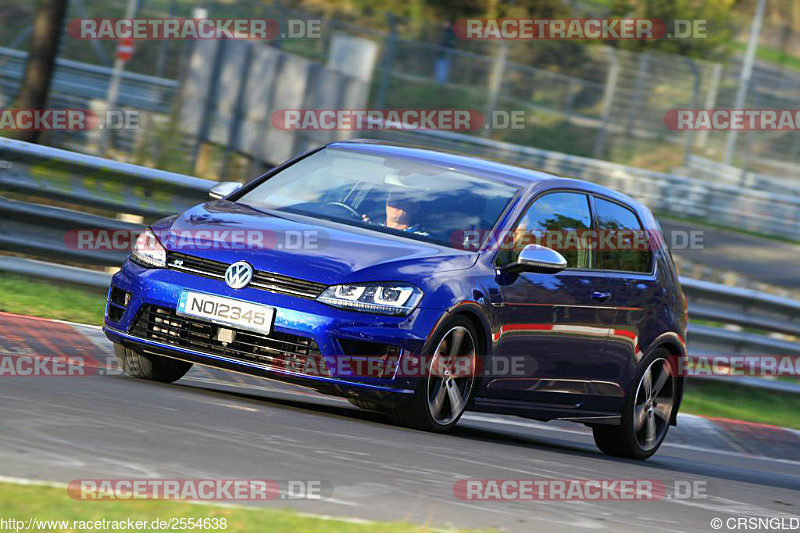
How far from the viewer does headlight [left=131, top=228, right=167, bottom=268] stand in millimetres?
8172

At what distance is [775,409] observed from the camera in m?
14.2

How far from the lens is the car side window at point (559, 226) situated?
8.86 m

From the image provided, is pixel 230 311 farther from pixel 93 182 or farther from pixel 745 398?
pixel 745 398

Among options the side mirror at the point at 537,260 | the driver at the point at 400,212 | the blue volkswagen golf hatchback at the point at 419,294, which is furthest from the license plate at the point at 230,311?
the side mirror at the point at 537,260

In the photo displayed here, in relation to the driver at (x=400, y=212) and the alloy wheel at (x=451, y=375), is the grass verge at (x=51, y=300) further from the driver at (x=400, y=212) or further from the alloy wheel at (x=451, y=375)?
the alloy wheel at (x=451, y=375)

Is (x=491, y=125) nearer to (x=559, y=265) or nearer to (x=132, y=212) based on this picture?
(x=132, y=212)

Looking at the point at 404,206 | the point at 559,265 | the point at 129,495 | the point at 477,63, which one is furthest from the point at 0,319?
the point at 477,63

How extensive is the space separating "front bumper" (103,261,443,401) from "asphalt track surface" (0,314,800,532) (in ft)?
0.68

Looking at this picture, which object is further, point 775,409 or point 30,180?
point 775,409

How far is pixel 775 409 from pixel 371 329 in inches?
293

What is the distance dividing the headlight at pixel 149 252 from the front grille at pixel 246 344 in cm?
24

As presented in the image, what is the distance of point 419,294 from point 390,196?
1141mm

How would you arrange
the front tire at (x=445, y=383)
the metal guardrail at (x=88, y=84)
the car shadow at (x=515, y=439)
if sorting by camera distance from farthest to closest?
the metal guardrail at (x=88, y=84) < the car shadow at (x=515, y=439) < the front tire at (x=445, y=383)

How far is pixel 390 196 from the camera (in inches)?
348
